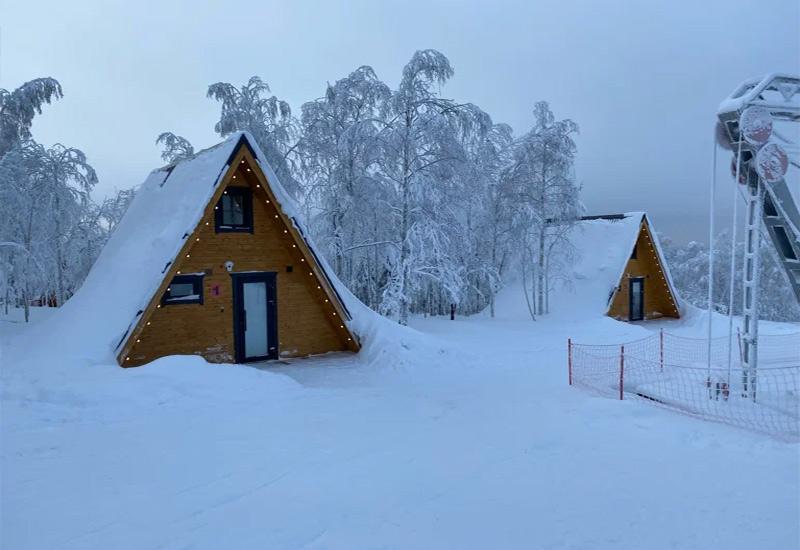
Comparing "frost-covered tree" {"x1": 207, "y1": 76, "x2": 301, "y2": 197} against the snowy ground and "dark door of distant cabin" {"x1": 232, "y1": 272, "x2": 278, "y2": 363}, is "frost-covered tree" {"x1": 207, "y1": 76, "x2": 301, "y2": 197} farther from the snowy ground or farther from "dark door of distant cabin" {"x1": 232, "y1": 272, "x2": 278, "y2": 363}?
the snowy ground

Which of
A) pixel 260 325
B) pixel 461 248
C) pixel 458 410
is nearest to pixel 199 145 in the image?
pixel 461 248

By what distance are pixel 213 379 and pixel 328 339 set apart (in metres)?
4.75

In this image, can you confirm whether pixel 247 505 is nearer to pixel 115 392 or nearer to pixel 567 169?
pixel 115 392

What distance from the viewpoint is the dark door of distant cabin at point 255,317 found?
39.3 feet

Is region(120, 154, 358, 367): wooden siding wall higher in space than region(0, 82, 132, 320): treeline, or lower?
lower

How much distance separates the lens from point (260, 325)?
40.6ft

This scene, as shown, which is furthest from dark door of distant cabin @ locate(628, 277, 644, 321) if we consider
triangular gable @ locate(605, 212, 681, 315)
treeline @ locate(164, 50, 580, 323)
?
treeline @ locate(164, 50, 580, 323)

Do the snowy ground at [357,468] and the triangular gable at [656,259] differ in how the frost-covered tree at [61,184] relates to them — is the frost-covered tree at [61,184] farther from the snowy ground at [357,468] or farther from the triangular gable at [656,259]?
the triangular gable at [656,259]

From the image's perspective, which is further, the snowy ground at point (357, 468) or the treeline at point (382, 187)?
the treeline at point (382, 187)

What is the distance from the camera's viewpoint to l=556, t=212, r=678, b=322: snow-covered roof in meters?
22.3

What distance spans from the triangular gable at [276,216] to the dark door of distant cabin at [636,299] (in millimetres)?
16431

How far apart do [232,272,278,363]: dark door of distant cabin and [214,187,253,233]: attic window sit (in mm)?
1131

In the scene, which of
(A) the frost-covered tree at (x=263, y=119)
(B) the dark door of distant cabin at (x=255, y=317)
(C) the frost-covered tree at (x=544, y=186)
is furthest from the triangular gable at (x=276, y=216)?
(C) the frost-covered tree at (x=544, y=186)

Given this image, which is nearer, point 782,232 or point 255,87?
point 782,232
